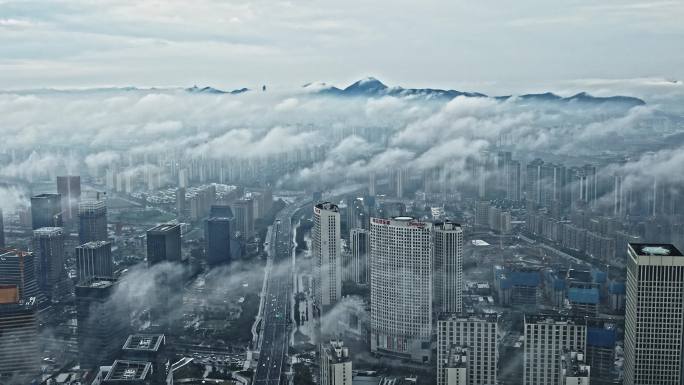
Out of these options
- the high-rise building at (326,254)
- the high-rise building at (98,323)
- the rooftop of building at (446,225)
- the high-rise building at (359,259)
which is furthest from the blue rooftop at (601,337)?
the high-rise building at (98,323)

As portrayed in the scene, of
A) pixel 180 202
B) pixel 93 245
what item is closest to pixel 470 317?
pixel 93 245

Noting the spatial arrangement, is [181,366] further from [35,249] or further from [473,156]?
[473,156]

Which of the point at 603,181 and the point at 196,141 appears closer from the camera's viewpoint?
the point at 603,181

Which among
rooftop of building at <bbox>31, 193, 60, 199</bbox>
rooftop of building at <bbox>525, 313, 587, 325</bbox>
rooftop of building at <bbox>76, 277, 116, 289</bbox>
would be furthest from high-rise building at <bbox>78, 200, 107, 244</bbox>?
rooftop of building at <bbox>525, 313, 587, 325</bbox>

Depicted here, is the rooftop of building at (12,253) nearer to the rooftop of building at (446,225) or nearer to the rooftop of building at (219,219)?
the rooftop of building at (219,219)

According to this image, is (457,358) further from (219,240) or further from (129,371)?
(219,240)

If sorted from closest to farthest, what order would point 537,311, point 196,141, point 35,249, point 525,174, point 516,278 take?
point 537,311 < point 516,278 < point 35,249 < point 525,174 < point 196,141

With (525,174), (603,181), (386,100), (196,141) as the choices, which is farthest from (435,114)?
(196,141)
